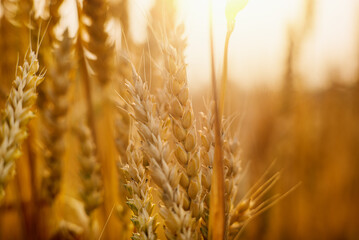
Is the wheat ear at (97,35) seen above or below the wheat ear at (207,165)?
above

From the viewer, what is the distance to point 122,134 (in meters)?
0.81

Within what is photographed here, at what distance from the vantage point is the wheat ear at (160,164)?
51cm

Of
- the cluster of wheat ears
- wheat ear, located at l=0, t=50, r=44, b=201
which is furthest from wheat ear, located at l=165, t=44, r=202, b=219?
wheat ear, located at l=0, t=50, r=44, b=201

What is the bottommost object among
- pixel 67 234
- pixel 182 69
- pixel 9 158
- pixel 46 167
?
pixel 67 234

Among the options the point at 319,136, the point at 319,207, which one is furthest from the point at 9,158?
the point at 319,136

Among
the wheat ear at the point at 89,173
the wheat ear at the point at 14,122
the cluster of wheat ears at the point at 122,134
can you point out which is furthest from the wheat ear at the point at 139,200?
the wheat ear at the point at 89,173

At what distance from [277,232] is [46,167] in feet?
2.98

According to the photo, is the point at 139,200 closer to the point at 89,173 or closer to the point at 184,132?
the point at 184,132

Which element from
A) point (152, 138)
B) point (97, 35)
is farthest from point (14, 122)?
point (97, 35)

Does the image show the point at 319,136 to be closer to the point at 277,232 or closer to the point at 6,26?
the point at 277,232

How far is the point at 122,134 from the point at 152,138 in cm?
31

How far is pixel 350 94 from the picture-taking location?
1750 mm

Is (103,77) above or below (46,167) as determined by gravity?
above

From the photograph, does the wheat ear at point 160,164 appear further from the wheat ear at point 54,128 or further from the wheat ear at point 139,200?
the wheat ear at point 54,128
